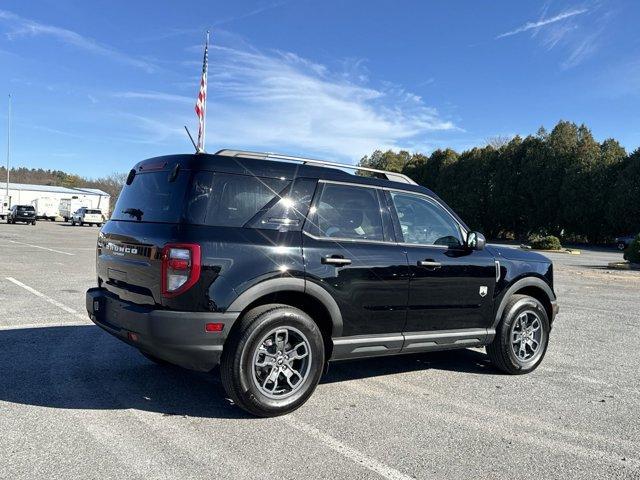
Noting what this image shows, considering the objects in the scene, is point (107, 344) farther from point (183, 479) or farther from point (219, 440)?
point (183, 479)

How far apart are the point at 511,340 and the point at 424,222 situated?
1.60m

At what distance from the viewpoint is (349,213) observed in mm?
4723

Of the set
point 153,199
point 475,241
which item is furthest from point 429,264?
point 153,199

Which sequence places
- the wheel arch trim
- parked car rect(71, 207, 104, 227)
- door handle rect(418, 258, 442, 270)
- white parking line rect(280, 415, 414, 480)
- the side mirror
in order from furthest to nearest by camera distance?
1. parked car rect(71, 207, 104, 227)
2. the wheel arch trim
3. the side mirror
4. door handle rect(418, 258, 442, 270)
5. white parking line rect(280, 415, 414, 480)

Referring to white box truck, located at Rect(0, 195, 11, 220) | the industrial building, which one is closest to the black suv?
the industrial building

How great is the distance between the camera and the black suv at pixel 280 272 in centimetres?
393

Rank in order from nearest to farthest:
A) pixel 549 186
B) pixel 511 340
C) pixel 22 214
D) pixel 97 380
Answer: pixel 97 380, pixel 511 340, pixel 22 214, pixel 549 186

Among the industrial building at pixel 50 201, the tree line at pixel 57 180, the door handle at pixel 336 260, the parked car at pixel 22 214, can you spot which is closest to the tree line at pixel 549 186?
the industrial building at pixel 50 201

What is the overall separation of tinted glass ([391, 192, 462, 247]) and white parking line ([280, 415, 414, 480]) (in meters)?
1.88

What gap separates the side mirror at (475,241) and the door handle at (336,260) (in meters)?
1.43

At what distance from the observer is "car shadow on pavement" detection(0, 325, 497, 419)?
4332 millimetres

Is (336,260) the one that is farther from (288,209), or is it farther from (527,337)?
(527,337)

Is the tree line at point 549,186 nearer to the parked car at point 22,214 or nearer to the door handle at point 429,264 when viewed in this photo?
the parked car at point 22,214

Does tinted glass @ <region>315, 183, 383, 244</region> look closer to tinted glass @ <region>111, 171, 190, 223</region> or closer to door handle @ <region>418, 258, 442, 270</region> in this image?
door handle @ <region>418, 258, 442, 270</region>
